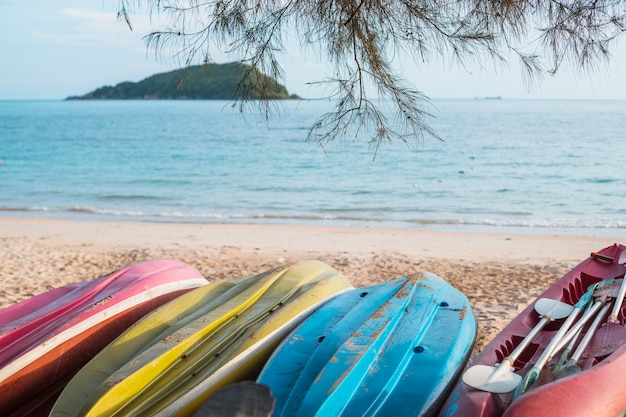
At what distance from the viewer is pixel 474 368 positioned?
2574mm

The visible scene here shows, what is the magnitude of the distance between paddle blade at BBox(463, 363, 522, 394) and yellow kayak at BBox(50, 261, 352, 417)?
1031mm

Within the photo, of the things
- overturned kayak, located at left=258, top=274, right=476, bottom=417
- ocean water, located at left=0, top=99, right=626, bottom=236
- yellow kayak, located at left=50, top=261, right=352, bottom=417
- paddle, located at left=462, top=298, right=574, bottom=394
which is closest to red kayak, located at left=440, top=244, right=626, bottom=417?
paddle, located at left=462, top=298, right=574, bottom=394

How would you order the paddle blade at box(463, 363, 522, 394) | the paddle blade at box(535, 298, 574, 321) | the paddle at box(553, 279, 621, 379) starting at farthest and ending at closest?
the paddle blade at box(535, 298, 574, 321) < the paddle at box(553, 279, 621, 379) < the paddle blade at box(463, 363, 522, 394)

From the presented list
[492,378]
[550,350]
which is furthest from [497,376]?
[550,350]

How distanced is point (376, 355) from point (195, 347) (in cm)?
86

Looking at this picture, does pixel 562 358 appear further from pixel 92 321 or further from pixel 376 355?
pixel 92 321

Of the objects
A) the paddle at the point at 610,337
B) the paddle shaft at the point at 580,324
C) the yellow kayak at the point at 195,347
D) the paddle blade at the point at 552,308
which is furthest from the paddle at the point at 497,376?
the yellow kayak at the point at 195,347

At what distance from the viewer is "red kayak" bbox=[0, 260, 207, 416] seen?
10.3 feet

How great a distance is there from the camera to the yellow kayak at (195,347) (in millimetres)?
2734

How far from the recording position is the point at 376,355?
9.42 ft

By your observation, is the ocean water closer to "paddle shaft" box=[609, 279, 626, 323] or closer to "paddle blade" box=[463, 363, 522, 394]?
"paddle shaft" box=[609, 279, 626, 323]

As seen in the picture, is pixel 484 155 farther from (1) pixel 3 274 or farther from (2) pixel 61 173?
(1) pixel 3 274

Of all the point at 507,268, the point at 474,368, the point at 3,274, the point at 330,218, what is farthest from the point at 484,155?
the point at 474,368

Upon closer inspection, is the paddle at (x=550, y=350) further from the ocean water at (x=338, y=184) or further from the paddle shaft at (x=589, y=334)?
the ocean water at (x=338, y=184)
